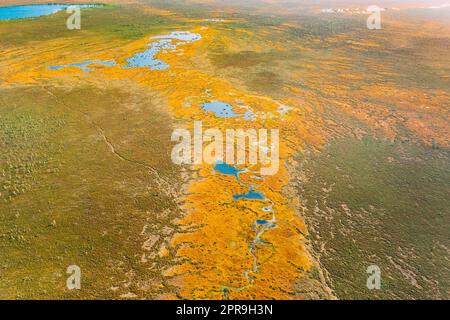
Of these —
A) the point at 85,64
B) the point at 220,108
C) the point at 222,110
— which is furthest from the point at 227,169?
the point at 85,64

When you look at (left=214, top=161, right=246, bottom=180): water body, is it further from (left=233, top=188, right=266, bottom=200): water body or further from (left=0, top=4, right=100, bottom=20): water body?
(left=0, top=4, right=100, bottom=20): water body

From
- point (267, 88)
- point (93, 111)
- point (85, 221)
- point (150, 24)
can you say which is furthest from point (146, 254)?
point (150, 24)

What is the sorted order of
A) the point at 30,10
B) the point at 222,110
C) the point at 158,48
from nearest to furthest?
the point at 222,110, the point at 158,48, the point at 30,10

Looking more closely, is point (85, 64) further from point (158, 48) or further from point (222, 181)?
point (222, 181)

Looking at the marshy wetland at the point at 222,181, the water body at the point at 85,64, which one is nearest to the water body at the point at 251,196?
the marshy wetland at the point at 222,181

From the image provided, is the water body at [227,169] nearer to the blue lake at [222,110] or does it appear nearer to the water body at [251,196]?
the water body at [251,196]
